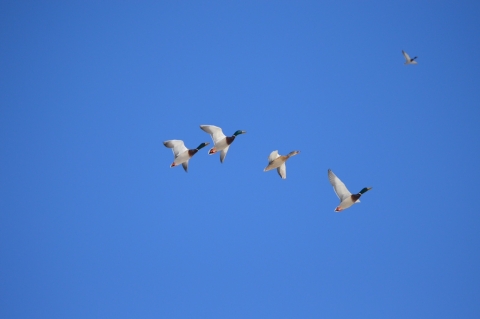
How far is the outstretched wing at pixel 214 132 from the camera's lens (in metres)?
15.0

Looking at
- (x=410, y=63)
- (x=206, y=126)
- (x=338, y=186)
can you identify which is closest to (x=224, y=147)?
(x=206, y=126)

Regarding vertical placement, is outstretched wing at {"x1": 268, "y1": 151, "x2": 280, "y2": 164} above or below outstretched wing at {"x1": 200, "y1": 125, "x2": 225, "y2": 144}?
below

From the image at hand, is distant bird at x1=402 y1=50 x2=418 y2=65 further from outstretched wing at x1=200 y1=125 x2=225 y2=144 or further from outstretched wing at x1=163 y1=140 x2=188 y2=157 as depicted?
outstretched wing at x1=163 y1=140 x2=188 y2=157

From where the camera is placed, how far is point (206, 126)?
590 inches

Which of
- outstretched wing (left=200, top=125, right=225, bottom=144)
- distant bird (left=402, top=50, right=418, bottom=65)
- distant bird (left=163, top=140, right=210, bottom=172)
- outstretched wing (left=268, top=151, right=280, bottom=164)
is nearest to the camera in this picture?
outstretched wing (left=200, top=125, right=225, bottom=144)

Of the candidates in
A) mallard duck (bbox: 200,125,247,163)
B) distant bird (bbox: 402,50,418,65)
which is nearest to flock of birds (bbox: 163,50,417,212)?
mallard duck (bbox: 200,125,247,163)

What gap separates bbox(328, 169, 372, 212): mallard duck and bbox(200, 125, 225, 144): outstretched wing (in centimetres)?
333

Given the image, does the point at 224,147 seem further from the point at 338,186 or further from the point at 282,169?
the point at 338,186

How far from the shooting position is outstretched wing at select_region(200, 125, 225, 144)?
15.0 m

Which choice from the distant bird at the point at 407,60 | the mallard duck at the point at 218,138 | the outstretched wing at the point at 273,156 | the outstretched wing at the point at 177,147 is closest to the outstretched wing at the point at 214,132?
the mallard duck at the point at 218,138

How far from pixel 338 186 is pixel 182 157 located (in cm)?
465

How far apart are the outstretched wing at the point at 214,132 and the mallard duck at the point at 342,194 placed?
3.33 m

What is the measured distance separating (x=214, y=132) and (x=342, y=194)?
4.04m

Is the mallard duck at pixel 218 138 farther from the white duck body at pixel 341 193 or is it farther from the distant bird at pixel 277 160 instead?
the white duck body at pixel 341 193
